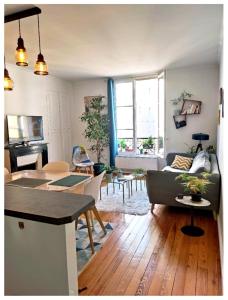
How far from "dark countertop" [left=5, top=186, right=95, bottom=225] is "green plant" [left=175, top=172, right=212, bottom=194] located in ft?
6.06

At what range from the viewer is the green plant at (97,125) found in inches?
231

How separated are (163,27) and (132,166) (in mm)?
3815

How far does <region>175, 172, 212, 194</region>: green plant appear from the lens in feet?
8.79

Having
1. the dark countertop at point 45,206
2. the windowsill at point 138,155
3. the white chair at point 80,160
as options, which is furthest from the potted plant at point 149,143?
the dark countertop at point 45,206

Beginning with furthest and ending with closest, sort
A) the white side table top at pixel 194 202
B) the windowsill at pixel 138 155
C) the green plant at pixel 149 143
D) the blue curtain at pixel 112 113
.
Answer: the blue curtain at pixel 112 113
the green plant at pixel 149 143
the windowsill at pixel 138 155
the white side table top at pixel 194 202

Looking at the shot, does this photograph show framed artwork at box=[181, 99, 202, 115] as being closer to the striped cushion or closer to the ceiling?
the ceiling

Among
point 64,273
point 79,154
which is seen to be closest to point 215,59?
point 79,154

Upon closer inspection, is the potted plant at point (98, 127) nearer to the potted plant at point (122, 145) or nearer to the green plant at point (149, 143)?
the potted plant at point (122, 145)

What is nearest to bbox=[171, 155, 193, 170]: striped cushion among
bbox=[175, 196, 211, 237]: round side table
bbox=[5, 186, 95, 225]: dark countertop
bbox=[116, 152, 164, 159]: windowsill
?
bbox=[116, 152, 164, 159]: windowsill

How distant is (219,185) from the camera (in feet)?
9.39

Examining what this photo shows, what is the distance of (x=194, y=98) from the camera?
17.2ft

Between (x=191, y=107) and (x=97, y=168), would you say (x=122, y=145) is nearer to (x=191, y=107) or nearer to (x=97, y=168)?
(x=97, y=168)

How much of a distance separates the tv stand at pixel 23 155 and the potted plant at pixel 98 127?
4.35 feet

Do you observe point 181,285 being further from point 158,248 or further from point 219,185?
point 219,185
